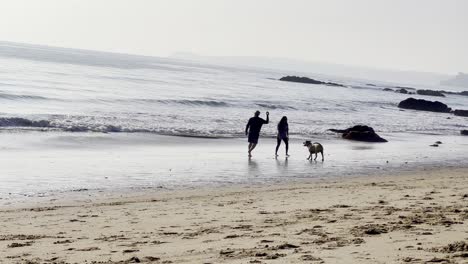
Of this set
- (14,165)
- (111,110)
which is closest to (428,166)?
(14,165)

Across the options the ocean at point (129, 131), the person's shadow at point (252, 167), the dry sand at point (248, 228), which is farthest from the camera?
the person's shadow at point (252, 167)

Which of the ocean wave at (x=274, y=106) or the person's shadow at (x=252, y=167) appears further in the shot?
the ocean wave at (x=274, y=106)

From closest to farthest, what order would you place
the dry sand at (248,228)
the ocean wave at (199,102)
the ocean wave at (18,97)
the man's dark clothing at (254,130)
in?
the dry sand at (248,228) → the man's dark clothing at (254,130) → the ocean wave at (18,97) → the ocean wave at (199,102)

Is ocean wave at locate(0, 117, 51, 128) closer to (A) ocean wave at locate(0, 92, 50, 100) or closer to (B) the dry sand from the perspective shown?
(A) ocean wave at locate(0, 92, 50, 100)

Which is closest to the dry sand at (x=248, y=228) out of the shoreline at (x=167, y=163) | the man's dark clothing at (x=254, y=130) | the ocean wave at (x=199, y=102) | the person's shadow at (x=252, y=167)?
the shoreline at (x=167, y=163)

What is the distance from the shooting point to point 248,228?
850cm

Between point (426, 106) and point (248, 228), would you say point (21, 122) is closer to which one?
point (248, 228)

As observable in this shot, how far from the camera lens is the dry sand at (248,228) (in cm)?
680

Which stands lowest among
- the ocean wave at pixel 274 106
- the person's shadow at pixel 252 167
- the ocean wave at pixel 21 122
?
the ocean wave at pixel 274 106

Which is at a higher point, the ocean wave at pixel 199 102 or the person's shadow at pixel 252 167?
the person's shadow at pixel 252 167

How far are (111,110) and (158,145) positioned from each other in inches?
565

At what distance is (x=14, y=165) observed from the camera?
15.4 meters

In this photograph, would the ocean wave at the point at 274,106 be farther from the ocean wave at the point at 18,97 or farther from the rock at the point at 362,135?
the rock at the point at 362,135

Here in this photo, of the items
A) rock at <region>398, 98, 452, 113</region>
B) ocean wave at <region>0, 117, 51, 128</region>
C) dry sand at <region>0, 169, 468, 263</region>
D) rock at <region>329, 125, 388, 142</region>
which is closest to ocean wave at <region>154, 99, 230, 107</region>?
ocean wave at <region>0, 117, 51, 128</region>
